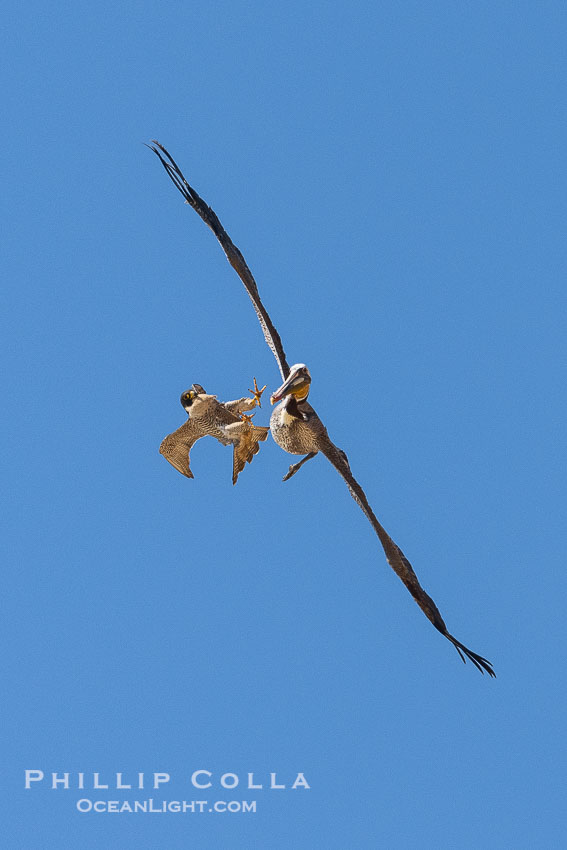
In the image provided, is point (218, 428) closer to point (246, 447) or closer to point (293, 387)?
point (246, 447)

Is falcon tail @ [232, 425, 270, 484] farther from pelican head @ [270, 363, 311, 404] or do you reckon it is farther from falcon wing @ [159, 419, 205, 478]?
pelican head @ [270, 363, 311, 404]

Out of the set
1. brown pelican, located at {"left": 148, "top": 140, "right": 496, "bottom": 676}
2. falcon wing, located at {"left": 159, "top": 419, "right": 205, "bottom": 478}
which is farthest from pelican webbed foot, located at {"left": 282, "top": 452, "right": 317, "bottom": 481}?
falcon wing, located at {"left": 159, "top": 419, "right": 205, "bottom": 478}

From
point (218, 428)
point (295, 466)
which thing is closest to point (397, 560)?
point (295, 466)

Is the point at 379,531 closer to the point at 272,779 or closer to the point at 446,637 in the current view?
the point at 446,637

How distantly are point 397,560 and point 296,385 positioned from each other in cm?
181

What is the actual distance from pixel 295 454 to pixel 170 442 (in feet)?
5.25

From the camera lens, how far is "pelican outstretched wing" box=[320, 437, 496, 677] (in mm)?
11836

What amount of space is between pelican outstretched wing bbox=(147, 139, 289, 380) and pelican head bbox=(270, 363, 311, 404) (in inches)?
16.3

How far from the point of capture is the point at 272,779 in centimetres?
1383

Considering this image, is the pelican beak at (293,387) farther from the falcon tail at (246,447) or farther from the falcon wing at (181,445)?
the falcon wing at (181,445)

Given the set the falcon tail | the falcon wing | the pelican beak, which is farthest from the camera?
the falcon wing

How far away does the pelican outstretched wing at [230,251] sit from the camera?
12359 mm

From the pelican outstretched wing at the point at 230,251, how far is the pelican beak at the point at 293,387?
1.50 ft

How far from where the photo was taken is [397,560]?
12.0 m
